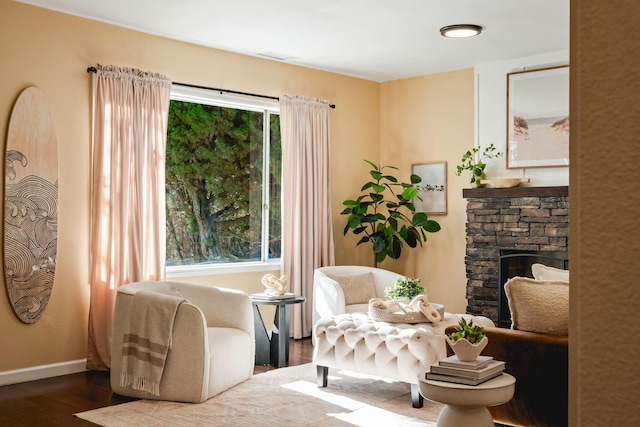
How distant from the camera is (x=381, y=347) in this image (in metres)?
4.39

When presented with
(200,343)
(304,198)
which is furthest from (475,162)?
(200,343)

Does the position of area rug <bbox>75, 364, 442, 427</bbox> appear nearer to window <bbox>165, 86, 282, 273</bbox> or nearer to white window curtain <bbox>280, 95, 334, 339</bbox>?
window <bbox>165, 86, 282, 273</bbox>

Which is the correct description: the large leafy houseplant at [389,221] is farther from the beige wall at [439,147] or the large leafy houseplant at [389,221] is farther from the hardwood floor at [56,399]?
the hardwood floor at [56,399]

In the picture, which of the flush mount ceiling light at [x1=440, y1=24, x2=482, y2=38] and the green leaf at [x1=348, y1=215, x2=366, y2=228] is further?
the green leaf at [x1=348, y1=215, x2=366, y2=228]

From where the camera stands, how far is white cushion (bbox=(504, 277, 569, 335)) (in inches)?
129

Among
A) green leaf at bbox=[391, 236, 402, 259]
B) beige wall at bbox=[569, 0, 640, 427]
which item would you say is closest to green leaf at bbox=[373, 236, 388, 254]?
green leaf at bbox=[391, 236, 402, 259]

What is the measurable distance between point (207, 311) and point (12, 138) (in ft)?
6.38

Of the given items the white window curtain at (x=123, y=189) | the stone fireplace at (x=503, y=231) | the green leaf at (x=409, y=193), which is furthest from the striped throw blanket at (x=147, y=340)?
the stone fireplace at (x=503, y=231)

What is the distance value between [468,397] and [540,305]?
2.32ft

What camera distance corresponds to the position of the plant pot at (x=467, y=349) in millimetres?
3035

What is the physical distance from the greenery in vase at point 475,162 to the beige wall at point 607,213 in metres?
6.50

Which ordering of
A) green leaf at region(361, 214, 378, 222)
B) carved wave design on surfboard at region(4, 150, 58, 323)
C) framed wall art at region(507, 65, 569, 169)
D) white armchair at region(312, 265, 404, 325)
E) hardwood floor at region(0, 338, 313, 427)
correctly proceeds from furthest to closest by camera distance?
1. green leaf at region(361, 214, 378, 222)
2. framed wall art at region(507, 65, 569, 169)
3. white armchair at region(312, 265, 404, 325)
4. carved wave design on surfboard at region(4, 150, 58, 323)
5. hardwood floor at region(0, 338, 313, 427)

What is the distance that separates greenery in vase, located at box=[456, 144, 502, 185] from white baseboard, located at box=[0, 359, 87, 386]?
4.12 m

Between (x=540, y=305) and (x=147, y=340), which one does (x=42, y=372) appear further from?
(x=540, y=305)
